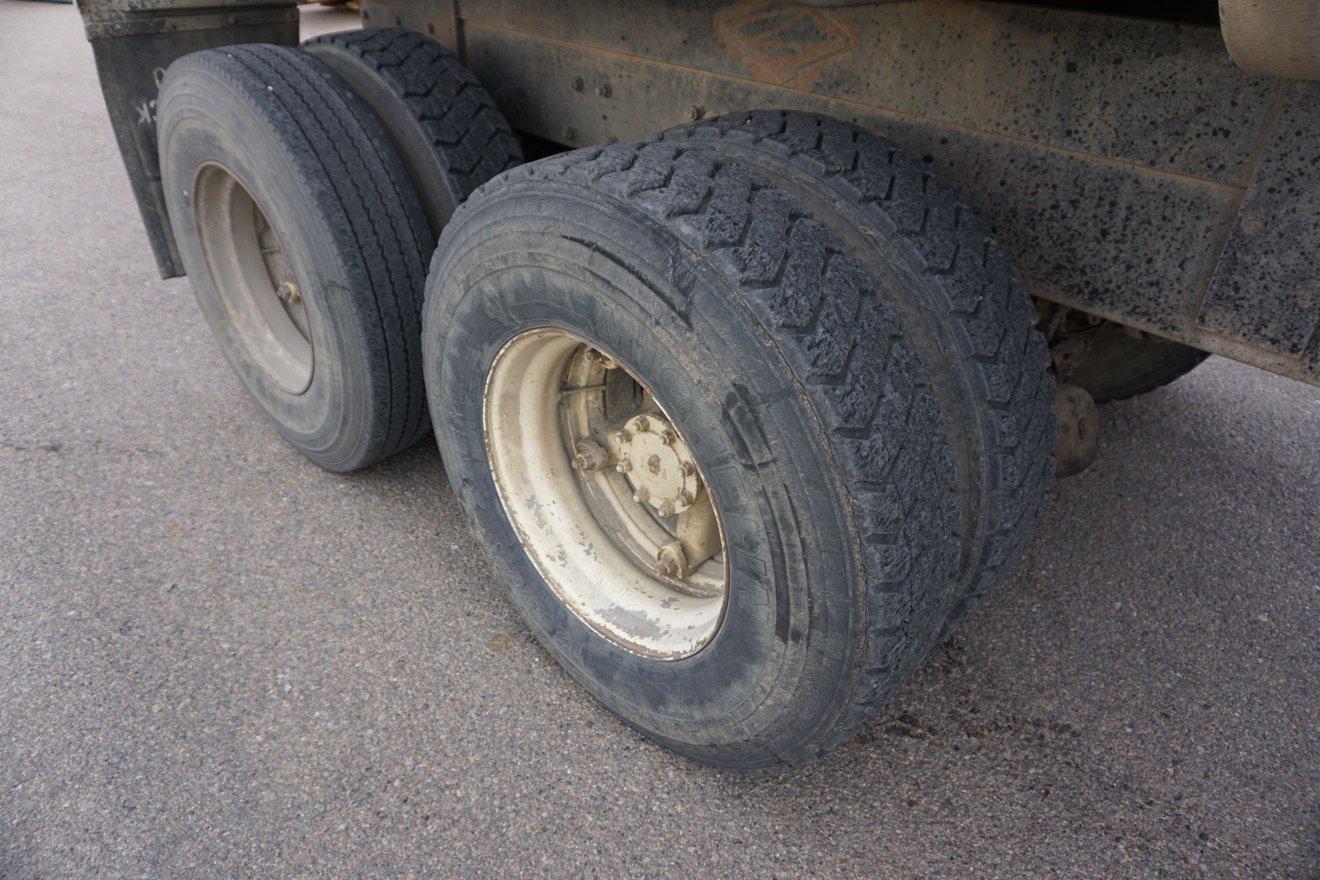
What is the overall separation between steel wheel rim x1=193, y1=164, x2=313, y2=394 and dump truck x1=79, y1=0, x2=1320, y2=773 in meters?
0.55

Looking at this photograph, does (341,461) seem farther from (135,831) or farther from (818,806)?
(818,806)

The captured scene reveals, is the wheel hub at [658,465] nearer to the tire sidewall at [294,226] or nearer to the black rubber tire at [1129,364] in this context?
the tire sidewall at [294,226]

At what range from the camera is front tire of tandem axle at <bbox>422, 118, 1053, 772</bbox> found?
4.58 ft

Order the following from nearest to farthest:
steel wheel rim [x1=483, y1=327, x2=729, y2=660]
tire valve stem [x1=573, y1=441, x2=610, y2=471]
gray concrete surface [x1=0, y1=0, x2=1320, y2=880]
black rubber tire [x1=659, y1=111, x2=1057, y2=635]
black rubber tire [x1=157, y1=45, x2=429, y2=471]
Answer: black rubber tire [x1=659, y1=111, x2=1057, y2=635], gray concrete surface [x1=0, y1=0, x2=1320, y2=880], steel wheel rim [x1=483, y1=327, x2=729, y2=660], tire valve stem [x1=573, y1=441, x2=610, y2=471], black rubber tire [x1=157, y1=45, x2=429, y2=471]

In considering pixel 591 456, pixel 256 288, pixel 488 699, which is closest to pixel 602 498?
pixel 591 456

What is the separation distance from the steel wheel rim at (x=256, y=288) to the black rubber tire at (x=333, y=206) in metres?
0.33

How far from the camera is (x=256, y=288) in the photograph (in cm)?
306

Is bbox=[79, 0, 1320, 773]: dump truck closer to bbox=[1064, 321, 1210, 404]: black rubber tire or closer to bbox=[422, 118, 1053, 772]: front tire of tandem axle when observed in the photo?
bbox=[422, 118, 1053, 772]: front tire of tandem axle

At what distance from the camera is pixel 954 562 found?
158cm

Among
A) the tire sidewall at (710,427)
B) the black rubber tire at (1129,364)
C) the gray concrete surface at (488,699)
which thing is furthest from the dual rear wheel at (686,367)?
the black rubber tire at (1129,364)

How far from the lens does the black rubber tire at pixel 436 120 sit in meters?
2.36

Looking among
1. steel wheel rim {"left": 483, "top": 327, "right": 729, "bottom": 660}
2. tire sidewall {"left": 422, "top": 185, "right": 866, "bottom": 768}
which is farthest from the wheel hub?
tire sidewall {"left": 422, "top": 185, "right": 866, "bottom": 768}

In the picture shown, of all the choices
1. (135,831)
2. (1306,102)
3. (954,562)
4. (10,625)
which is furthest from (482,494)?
(1306,102)

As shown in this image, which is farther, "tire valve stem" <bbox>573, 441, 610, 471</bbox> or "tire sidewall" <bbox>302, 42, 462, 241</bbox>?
"tire sidewall" <bbox>302, 42, 462, 241</bbox>
